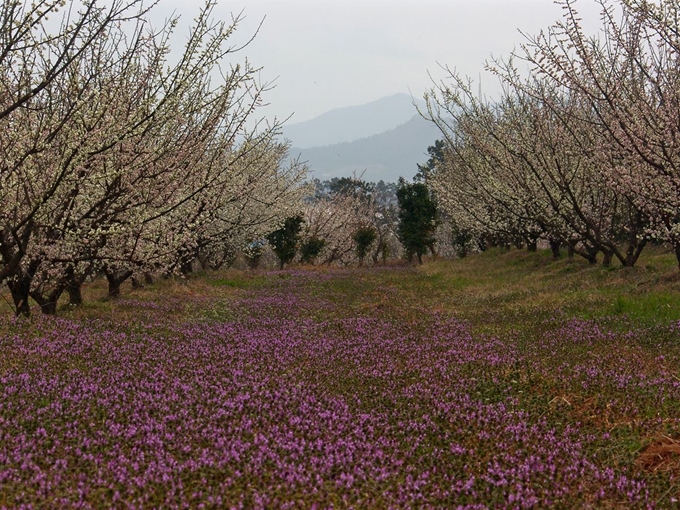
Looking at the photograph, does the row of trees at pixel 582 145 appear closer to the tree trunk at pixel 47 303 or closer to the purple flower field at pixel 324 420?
the purple flower field at pixel 324 420

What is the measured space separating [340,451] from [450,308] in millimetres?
12552

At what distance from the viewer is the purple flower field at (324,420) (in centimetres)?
448

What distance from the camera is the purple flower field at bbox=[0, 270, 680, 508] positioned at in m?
4.48

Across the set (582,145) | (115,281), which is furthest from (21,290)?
(582,145)

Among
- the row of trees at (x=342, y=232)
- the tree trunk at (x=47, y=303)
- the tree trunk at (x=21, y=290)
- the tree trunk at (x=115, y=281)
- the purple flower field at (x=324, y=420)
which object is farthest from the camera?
the row of trees at (x=342, y=232)

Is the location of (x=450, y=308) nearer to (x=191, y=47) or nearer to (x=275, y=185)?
(x=191, y=47)

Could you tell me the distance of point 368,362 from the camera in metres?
9.13

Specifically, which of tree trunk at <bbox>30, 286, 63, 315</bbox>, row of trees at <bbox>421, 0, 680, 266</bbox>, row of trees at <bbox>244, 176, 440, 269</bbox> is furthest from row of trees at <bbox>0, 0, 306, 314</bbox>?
row of trees at <bbox>244, 176, 440, 269</bbox>

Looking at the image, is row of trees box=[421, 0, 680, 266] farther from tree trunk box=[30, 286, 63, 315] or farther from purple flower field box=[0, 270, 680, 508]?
tree trunk box=[30, 286, 63, 315]

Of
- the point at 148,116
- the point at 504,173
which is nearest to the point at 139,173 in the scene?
the point at 148,116

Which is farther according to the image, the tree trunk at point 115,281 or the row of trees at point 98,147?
the tree trunk at point 115,281

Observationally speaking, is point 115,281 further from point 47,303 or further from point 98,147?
point 98,147

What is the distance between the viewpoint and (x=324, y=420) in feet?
20.0

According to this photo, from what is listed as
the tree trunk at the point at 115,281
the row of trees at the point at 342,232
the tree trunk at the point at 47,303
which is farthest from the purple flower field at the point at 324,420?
the row of trees at the point at 342,232
